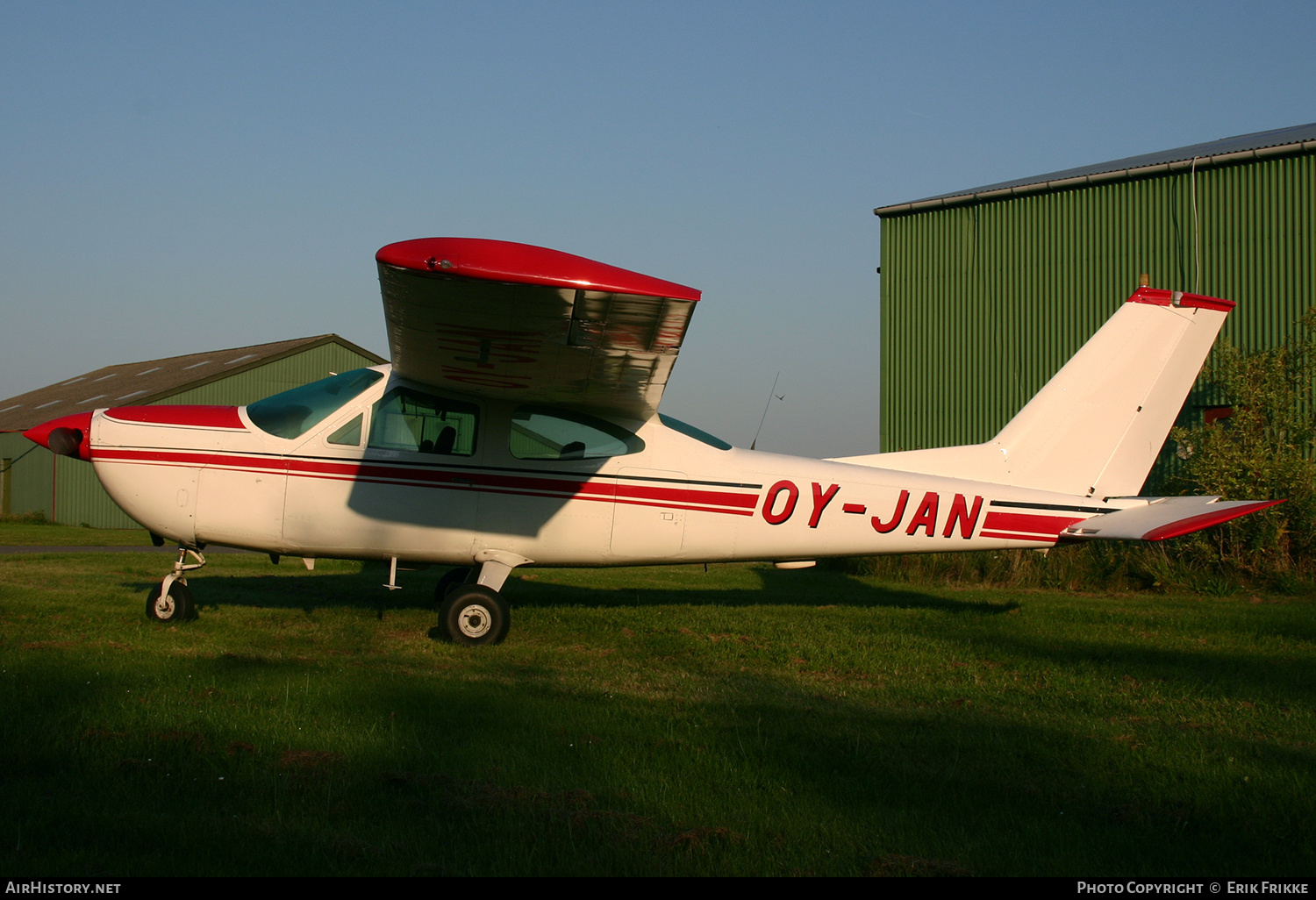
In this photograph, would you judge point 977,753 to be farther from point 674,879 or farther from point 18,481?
point 18,481

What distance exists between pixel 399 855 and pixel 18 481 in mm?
32907

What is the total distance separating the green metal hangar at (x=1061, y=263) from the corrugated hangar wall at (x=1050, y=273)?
2 cm

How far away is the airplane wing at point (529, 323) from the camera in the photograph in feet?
15.3

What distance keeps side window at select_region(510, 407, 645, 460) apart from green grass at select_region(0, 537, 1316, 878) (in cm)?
136

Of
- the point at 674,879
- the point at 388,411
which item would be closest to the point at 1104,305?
the point at 388,411

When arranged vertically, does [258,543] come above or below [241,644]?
above

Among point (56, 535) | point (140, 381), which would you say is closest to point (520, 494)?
point (56, 535)

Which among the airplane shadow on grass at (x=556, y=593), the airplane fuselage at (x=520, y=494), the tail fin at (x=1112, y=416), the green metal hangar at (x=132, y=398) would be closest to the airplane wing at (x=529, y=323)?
the airplane fuselage at (x=520, y=494)

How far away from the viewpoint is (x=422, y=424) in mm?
6934

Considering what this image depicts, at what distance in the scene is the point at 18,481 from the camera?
96.4 ft

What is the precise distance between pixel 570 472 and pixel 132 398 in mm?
26630

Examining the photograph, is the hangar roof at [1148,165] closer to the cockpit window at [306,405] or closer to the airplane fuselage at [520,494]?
the airplane fuselage at [520,494]

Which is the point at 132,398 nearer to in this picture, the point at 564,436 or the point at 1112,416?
the point at 564,436

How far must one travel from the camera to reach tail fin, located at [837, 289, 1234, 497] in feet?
25.5
